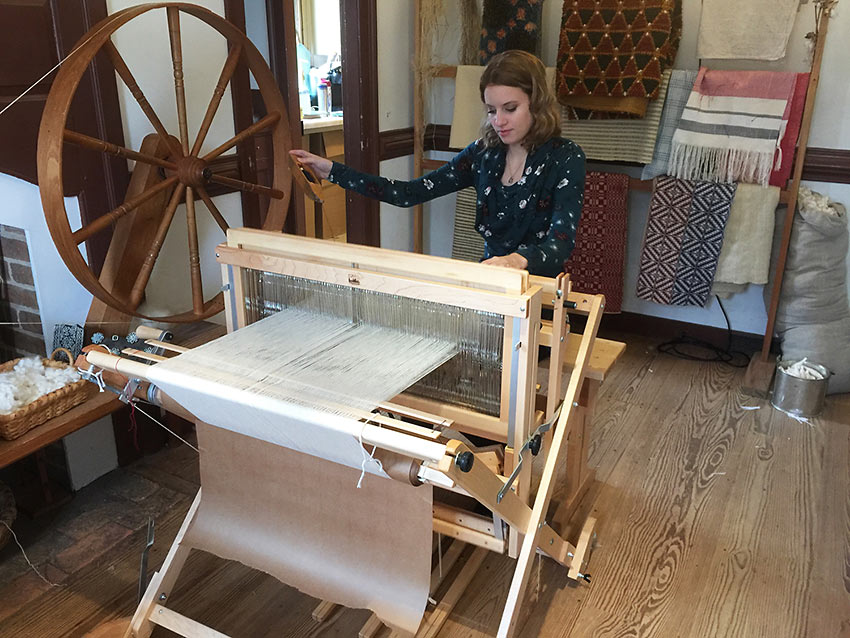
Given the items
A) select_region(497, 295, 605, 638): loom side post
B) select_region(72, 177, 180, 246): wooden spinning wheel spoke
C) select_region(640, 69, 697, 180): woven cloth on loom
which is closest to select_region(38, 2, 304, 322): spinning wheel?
select_region(72, 177, 180, 246): wooden spinning wheel spoke

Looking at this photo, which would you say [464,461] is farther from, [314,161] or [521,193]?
[314,161]

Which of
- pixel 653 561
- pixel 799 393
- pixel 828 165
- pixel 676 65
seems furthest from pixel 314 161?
pixel 828 165

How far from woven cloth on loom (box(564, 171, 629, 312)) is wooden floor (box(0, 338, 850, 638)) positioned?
771 millimetres

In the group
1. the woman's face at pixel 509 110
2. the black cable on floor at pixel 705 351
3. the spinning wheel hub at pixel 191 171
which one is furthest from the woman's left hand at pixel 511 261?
the black cable on floor at pixel 705 351

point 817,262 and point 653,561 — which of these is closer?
point 653,561

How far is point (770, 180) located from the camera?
2.64 meters

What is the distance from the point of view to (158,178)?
1778 millimetres

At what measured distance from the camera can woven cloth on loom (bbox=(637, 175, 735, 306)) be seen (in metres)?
Result: 2.72

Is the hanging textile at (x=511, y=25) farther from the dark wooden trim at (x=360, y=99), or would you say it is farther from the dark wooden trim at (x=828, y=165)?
the dark wooden trim at (x=828, y=165)

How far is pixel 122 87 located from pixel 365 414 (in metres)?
1.26

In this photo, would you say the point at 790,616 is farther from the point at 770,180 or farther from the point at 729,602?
the point at 770,180

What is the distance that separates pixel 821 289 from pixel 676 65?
105cm

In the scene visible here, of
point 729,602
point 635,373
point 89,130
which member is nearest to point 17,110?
point 89,130

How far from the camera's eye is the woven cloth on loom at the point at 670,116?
271cm
